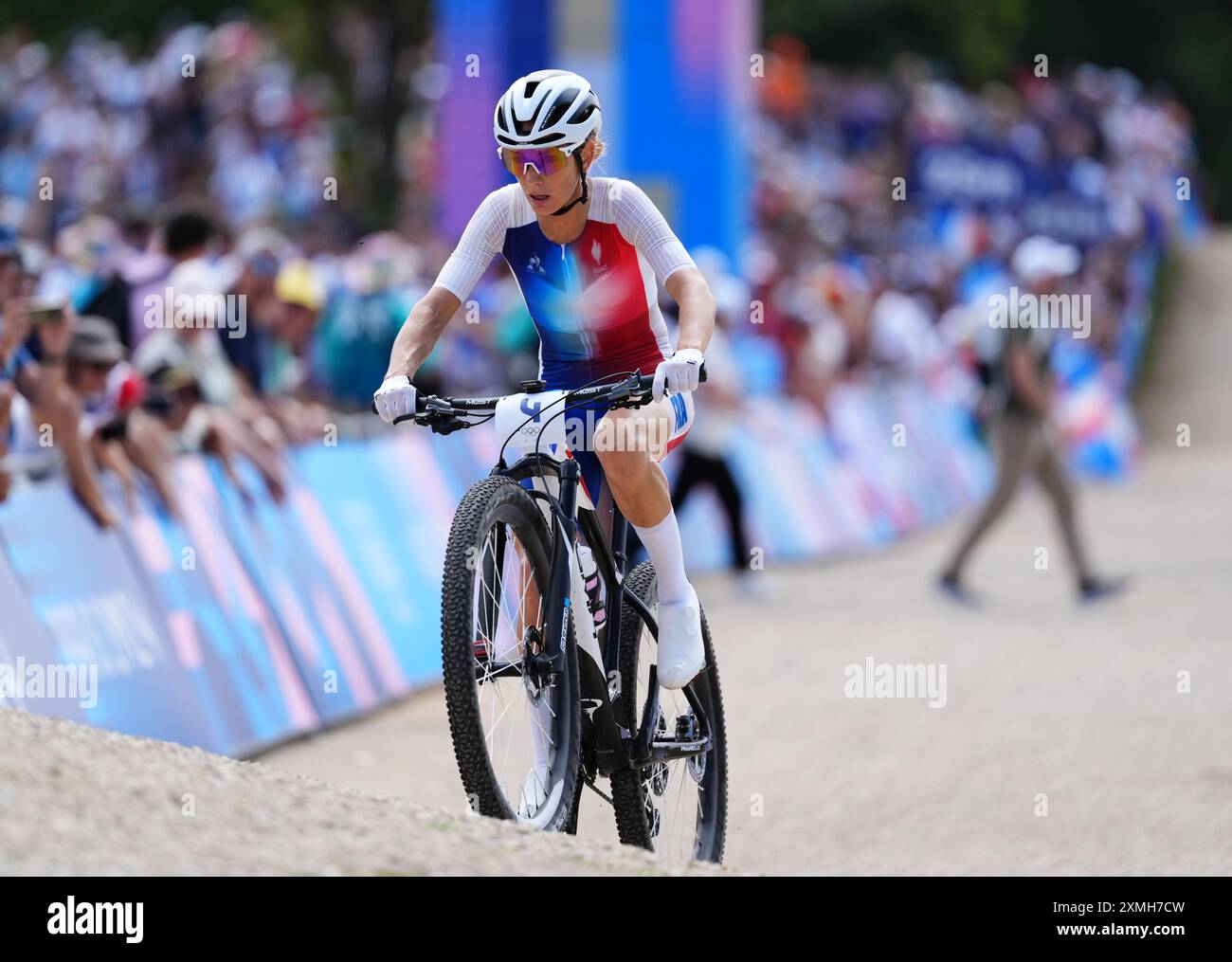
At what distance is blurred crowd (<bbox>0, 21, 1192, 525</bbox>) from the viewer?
29.9ft

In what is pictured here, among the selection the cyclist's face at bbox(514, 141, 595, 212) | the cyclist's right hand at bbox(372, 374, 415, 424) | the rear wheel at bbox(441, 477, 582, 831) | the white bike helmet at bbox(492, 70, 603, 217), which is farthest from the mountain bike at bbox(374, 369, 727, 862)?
the white bike helmet at bbox(492, 70, 603, 217)

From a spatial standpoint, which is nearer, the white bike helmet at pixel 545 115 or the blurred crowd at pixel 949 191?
the white bike helmet at pixel 545 115

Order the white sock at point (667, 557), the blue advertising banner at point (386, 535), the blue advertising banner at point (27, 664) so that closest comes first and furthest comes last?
the white sock at point (667, 557)
the blue advertising banner at point (27, 664)
the blue advertising banner at point (386, 535)

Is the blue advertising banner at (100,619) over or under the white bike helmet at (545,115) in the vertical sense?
under

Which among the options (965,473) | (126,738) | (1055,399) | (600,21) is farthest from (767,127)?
(126,738)

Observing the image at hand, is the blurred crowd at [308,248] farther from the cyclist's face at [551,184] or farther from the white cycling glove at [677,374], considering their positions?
the white cycling glove at [677,374]

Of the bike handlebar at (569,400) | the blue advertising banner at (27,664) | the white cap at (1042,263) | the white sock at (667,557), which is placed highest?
the bike handlebar at (569,400)

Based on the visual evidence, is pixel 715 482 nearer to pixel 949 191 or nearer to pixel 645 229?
pixel 645 229

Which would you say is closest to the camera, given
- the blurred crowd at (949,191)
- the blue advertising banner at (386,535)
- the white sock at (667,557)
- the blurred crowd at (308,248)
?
the white sock at (667,557)

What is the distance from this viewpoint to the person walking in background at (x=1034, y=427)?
13609 millimetres

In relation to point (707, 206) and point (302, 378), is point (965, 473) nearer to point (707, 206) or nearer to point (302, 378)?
point (707, 206)

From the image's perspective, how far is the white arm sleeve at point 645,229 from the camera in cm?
590

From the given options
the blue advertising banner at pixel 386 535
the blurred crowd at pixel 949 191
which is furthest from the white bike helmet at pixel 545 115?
the blurred crowd at pixel 949 191

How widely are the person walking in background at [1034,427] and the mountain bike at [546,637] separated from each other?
7.73m
